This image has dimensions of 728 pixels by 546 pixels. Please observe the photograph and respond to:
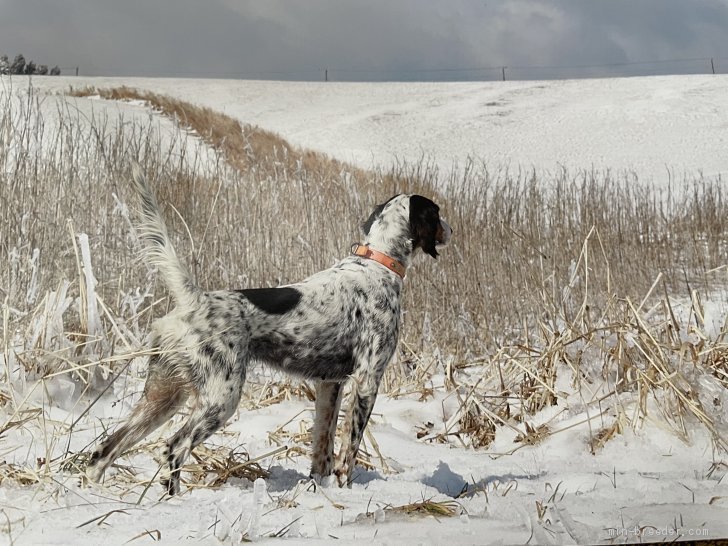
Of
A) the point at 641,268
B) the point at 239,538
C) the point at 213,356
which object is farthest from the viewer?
the point at 641,268

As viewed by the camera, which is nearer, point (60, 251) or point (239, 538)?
point (239, 538)

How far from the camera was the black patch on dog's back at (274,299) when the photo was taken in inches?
87.4

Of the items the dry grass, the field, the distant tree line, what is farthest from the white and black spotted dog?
the distant tree line

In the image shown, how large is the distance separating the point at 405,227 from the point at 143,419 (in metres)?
1.01

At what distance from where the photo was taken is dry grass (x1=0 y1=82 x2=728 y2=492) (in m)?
3.11

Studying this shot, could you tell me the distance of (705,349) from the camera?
10.7 feet

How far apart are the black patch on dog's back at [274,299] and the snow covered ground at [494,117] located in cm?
142

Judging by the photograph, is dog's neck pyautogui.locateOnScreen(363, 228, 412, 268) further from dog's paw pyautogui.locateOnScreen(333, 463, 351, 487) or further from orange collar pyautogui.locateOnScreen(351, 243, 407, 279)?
dog's paw pyautogui.locateOnScreen(333, 463, 351, 487)

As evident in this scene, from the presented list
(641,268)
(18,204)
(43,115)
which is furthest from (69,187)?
(641,268)

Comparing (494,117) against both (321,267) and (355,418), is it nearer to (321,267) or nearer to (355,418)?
(321,267)

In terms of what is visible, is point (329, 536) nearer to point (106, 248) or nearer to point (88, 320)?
point (88, 320)

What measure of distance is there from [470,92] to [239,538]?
311cm

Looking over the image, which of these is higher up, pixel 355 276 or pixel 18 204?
pixel 18 204

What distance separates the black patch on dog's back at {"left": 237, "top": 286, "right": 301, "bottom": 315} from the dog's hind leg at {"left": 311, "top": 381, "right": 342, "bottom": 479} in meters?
0.36
